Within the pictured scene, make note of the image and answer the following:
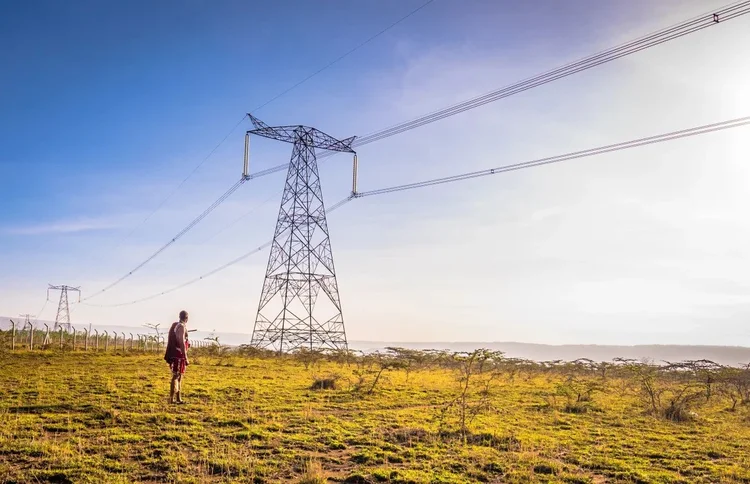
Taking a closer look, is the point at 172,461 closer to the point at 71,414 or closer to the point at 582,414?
the point at 71,414

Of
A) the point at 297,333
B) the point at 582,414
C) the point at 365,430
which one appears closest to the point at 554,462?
the point at 365,430

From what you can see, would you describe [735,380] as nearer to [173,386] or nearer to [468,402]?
[468,402]

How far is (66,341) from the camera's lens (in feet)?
130

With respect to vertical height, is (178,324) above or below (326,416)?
above

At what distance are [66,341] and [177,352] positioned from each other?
31098 millimetres

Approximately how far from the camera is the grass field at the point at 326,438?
874 cm

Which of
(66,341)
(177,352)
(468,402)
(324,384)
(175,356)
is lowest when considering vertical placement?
(468,402)

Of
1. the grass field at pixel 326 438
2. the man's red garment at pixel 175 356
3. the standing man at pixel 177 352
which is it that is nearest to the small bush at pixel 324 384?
the grass field at pixel 326 438

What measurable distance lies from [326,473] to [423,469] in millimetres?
1800

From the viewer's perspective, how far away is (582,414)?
17.8m

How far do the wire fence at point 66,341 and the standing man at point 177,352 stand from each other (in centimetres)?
2253

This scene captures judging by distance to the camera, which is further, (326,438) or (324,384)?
(324,384)

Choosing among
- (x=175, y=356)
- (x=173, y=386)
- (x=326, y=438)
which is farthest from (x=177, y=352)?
(x=326, y=438)

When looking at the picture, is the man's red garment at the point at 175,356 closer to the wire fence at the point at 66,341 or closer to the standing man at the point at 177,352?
the standing man at the point at 177,352
